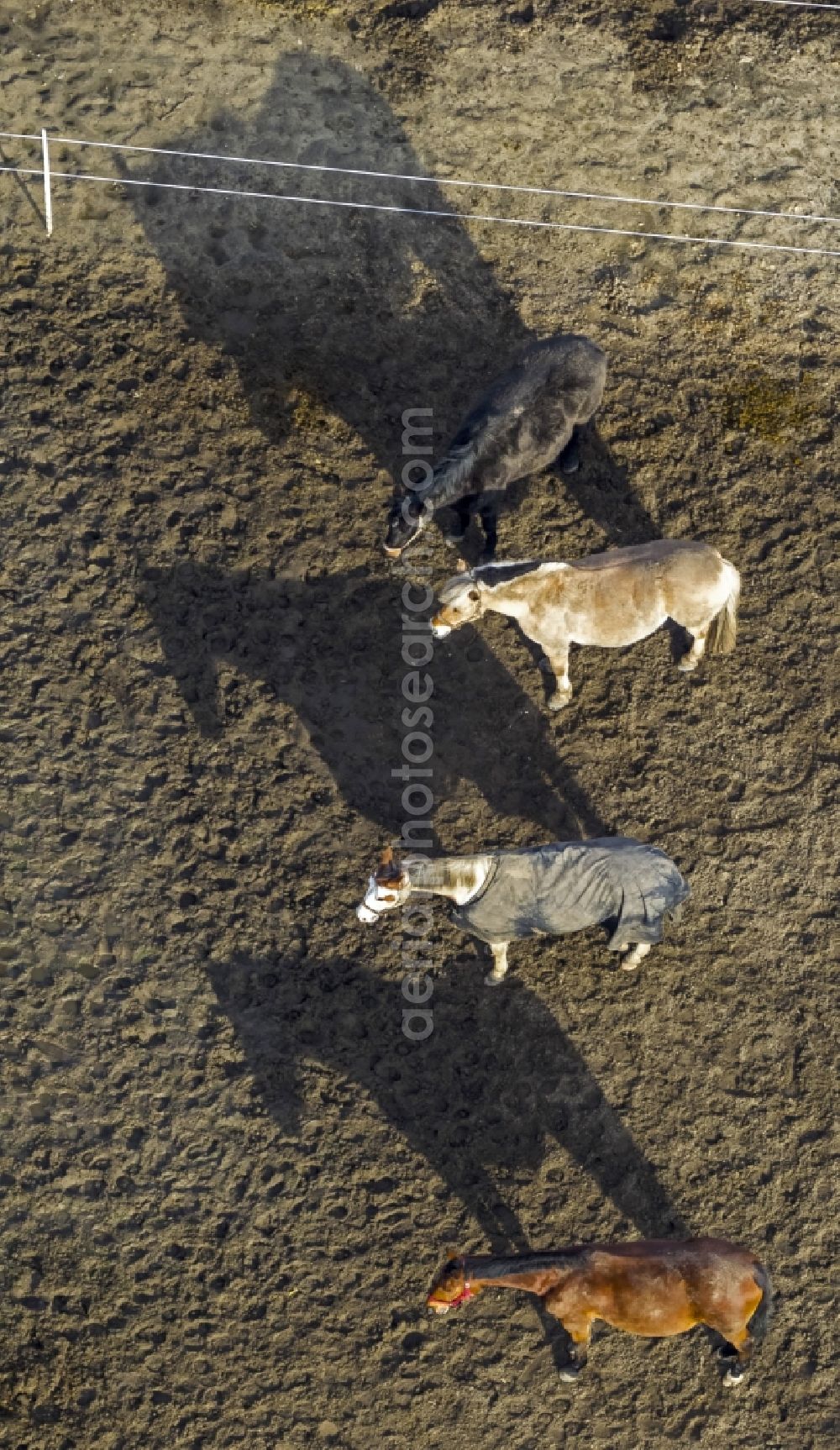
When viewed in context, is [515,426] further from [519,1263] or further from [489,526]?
[519,1263]

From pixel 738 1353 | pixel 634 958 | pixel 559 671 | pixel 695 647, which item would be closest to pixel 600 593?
pixel 559 671

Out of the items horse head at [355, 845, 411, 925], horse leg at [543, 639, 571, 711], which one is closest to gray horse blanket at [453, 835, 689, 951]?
horse head at [355, 845, 411, 925]

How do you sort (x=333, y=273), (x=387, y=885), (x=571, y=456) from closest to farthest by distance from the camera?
(x=387, y=885) → (x=571, y=456) → (x=333, y=273)

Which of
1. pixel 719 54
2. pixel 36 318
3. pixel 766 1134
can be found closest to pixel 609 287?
pixel 719 54

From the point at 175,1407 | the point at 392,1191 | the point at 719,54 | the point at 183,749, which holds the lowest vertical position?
the point at 175,1407

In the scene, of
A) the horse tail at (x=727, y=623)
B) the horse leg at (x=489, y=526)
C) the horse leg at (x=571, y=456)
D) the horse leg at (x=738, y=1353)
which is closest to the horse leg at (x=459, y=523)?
the horse leg at (x=489, y=526)

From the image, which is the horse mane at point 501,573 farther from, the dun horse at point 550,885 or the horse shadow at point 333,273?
the dun horse at point 550,885

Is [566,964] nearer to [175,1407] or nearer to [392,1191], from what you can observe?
[392,1191]

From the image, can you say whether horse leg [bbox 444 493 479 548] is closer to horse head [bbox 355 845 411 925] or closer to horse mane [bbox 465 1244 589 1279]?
horse head [bbox 355 845 411 925]
